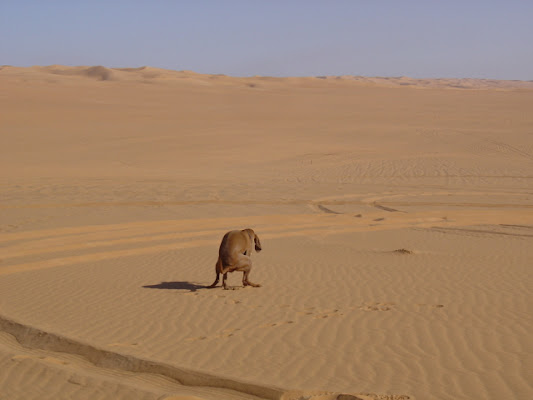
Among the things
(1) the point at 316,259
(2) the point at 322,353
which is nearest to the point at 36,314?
(2) the point at 322,353

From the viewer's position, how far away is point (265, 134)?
39.9 meters

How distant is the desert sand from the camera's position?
590cm

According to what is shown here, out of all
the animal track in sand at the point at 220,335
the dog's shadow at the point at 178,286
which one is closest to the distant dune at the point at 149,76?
the dog's shadow at the point at 178,286

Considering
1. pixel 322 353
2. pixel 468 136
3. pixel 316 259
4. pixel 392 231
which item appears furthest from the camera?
pixel 468 136

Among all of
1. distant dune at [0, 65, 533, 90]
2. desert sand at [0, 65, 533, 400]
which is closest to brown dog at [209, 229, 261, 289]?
desert sand at [0, 65, 533, 400]

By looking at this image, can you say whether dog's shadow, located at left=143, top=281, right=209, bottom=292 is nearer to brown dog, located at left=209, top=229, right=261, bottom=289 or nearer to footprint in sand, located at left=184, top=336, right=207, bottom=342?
brown dog, located at left=209, top=229, right=261, bottom=289

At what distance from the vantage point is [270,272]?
10.9m

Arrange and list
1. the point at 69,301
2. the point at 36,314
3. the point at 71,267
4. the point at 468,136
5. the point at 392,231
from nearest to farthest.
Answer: the point at 36,314 < the point at 69,301 < the point at 71,267 < the point at 392,231 < the point at 468,136

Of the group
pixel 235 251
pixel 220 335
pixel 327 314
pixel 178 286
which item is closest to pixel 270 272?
pixel 178 286

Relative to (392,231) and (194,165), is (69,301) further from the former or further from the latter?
(194,165)

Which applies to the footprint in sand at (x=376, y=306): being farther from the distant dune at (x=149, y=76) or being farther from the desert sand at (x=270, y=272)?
the distant dune at (x=149, y=76)

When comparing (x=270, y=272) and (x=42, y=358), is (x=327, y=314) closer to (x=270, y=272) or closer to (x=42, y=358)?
(x=270, y=272)

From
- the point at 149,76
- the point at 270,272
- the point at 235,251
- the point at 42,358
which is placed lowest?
the point at 270,272

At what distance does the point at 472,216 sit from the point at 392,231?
311 centimetres
